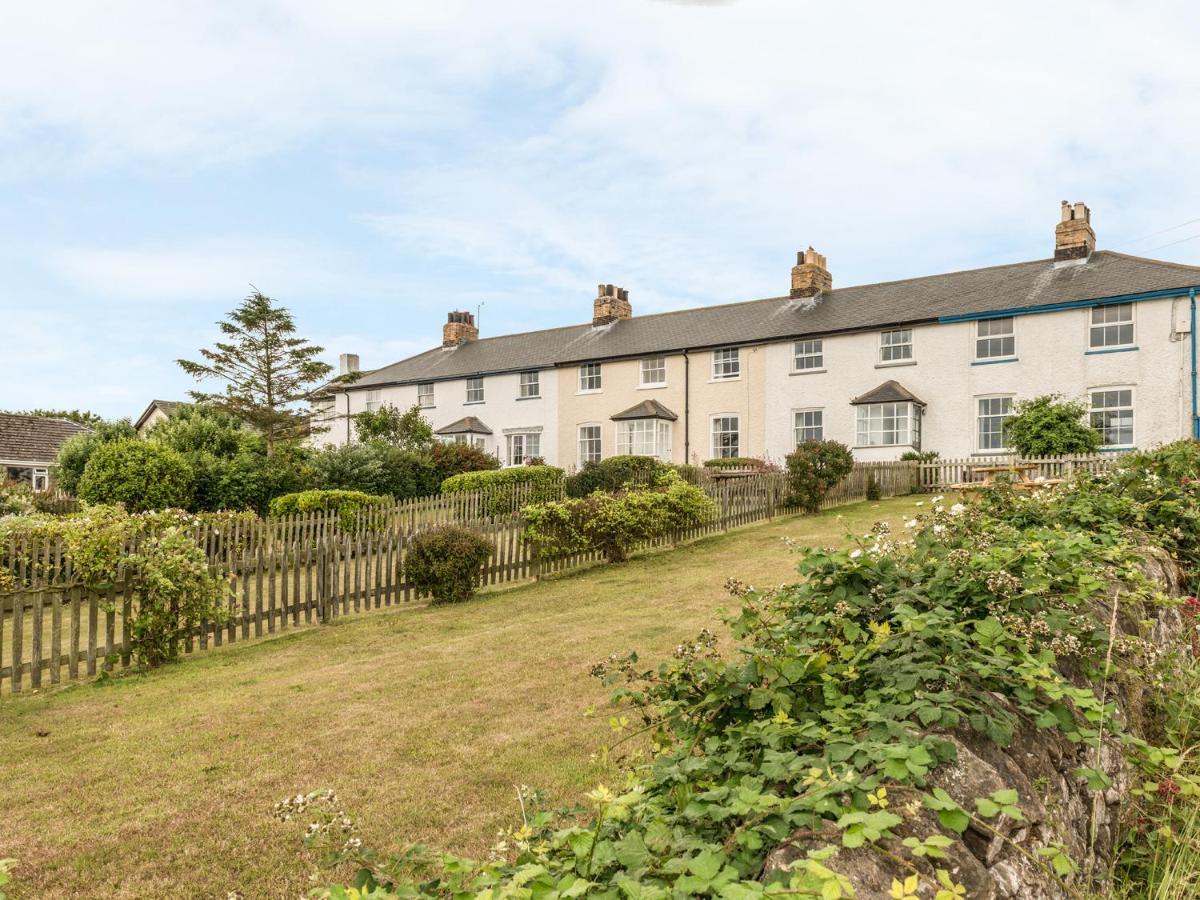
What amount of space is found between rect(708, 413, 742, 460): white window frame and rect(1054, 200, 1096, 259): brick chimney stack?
44.8 feet

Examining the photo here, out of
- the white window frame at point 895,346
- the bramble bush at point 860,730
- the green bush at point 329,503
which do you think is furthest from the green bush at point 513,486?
the bramble bush at point 860,730

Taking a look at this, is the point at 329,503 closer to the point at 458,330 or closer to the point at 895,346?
the point at 895,346

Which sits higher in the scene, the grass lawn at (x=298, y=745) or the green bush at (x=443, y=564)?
the green bush at (x=443, y=564)

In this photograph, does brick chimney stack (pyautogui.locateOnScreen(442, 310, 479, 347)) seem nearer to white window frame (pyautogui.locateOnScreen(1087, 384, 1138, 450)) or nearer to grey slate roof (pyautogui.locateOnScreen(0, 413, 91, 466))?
grey slate roof (pyautogui.locateOnScreen(0, 413, 91, 466))

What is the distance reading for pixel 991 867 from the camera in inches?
85.2

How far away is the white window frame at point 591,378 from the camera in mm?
36156

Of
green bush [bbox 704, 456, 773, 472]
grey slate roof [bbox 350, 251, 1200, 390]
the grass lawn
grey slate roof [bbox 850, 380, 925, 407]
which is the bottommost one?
the grass lawn

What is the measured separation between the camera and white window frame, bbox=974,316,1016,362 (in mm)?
26359

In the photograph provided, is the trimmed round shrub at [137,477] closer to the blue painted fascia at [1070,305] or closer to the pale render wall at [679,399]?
the pale render wall at [679,399]

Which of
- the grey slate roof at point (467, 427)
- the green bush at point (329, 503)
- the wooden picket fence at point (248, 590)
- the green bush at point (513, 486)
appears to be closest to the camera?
the wooden picket fence at point (248, 590)

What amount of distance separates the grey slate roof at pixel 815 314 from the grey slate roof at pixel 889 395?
8.29 ft

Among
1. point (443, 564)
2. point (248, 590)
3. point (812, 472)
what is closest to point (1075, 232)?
point (812, 472)

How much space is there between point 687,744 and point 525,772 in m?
2.87

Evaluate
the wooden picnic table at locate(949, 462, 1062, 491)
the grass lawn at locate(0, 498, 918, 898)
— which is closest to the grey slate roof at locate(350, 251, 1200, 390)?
the wooden picnic table at locate(949, 462, 1062, 491)
